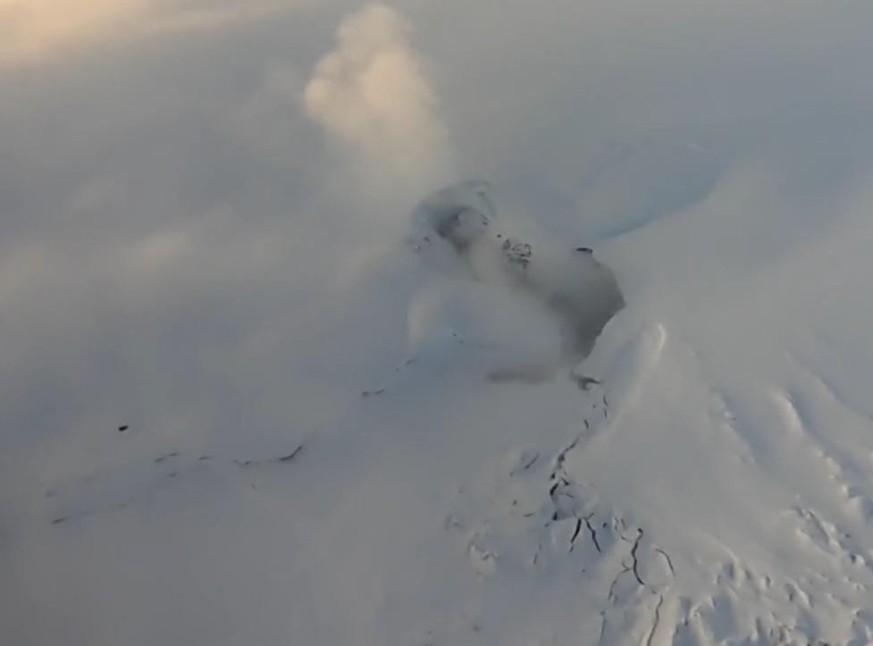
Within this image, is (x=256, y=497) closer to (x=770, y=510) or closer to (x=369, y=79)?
(x=770, y=510)

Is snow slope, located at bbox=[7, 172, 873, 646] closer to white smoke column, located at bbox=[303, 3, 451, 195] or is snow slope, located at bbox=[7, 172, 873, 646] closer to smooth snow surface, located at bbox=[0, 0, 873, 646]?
smooth snow surface, located at bbox=[0, 0, 873, 646]

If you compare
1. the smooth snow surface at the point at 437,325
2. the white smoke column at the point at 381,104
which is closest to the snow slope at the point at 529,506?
the smooth snow surface at the point at 437,325

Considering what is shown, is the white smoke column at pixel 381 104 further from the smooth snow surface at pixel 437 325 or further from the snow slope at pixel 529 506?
the snow slope at pixel 529 506

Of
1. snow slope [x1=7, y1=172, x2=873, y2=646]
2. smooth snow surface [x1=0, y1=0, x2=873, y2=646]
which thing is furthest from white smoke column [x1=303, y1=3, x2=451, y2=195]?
snow slope [x1=7, y1=172, x2=873, y2=646]

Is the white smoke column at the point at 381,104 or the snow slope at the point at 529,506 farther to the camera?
the white smoke column at the point at 381,104

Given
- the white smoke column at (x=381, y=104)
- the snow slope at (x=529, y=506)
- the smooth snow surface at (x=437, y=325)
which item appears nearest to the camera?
the snow slope at (x=529, y=506)

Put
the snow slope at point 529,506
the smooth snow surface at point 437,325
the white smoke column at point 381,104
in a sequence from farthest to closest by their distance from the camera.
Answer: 1. the white smoke column at point 381,104
2. the smooth snow surface at point 437,325
3. the snow slope at point 529,506
